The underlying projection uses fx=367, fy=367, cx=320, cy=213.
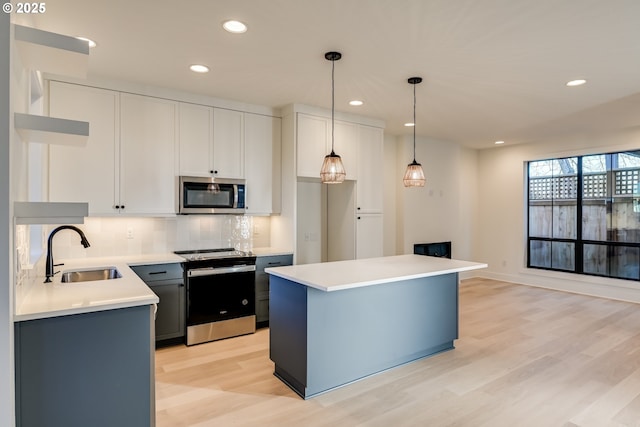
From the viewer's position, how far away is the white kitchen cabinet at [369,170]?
4.87 metres

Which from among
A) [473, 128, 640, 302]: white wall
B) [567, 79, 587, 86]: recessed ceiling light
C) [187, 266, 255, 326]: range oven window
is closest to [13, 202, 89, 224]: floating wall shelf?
[187, 266, 255, 326]: range oven window

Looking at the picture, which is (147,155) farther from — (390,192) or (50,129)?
(390,192)

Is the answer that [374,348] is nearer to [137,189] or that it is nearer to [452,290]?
[452,290]

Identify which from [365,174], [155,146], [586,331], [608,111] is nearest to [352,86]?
[365,174]

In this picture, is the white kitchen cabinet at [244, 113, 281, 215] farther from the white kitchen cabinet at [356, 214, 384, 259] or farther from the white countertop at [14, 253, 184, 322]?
the white countertop at [14, 253, 184, 322]

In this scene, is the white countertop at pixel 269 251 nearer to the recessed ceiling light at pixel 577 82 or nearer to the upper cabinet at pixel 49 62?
the upper cabinet at pixel 49 62

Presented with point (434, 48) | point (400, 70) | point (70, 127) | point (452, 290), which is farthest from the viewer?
point (452, 290)

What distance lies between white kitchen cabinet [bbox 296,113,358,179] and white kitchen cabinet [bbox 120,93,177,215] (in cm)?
139

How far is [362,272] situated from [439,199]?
4163 mm

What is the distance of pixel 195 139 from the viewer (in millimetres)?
3936

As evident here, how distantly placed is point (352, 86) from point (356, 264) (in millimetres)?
1755

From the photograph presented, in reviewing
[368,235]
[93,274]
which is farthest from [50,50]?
[368,235]

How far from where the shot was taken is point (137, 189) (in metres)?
3.66

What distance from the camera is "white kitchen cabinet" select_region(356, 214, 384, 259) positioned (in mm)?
4867
